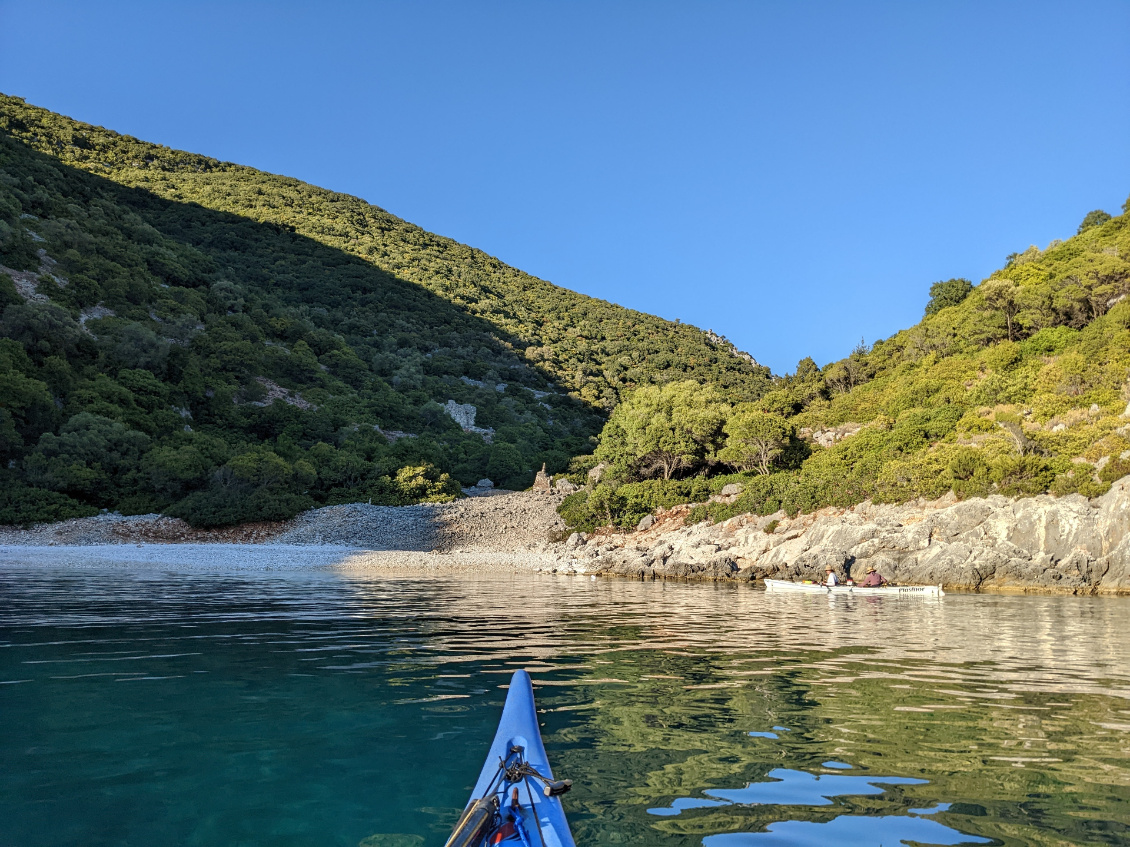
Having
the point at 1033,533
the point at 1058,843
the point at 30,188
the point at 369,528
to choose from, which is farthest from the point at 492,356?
the point at 1058,843

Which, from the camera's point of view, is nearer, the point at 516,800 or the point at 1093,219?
the point at 516,800

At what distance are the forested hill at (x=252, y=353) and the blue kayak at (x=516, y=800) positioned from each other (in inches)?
1697

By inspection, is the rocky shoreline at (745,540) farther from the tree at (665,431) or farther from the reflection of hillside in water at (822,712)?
the reflection of hillside in water at (822,712)

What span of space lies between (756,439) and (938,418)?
392 inches

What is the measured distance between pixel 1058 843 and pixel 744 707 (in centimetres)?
423

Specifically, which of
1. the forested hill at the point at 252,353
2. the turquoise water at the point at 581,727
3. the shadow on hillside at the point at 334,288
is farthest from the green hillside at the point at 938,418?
the shadow on hillside at the point at 334,288

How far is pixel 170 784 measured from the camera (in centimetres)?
625

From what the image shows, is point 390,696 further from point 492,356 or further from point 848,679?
point 492,356

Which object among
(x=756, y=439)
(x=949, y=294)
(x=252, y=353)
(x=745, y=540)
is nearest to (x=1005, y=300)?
(x=949, y=294)

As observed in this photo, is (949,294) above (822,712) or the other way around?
above

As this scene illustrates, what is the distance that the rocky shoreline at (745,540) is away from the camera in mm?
27328

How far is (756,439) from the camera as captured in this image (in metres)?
44.8

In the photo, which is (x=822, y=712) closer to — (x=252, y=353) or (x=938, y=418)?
(x=938, y=418)

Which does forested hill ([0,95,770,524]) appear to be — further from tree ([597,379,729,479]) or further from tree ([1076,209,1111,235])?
tree ([1076,209,1111,235])
